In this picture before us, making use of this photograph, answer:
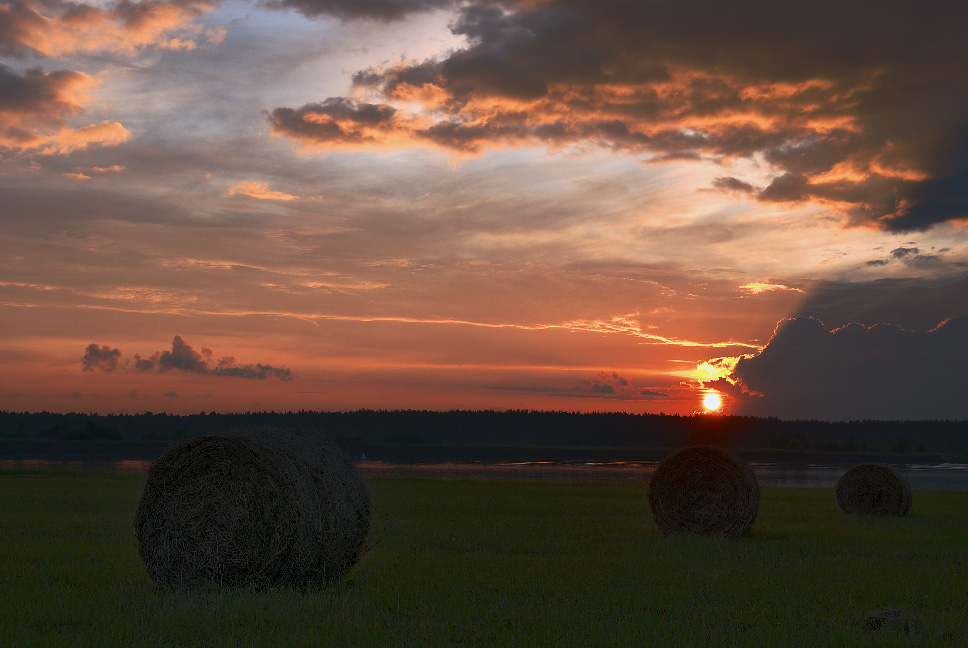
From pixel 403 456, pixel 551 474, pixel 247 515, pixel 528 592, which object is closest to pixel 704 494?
pixel 528 592

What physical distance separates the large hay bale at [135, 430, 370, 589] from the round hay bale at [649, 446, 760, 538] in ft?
36.5

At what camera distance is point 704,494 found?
76.3ft

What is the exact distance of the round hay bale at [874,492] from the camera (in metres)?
30.9

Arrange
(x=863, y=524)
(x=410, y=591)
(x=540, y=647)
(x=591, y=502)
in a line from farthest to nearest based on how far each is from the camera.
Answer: (x=591, y=502)
(x=863, y=524)
(x=410, y=591)
(x=540, y=647)

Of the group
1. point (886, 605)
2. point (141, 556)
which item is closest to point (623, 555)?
point (886, 605)

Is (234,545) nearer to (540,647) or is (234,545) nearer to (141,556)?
(141,556)

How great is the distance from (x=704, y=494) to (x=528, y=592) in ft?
37.0

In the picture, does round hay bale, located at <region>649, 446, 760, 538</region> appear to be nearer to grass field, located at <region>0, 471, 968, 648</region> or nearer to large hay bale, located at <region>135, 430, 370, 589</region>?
grass field, located at <region>0, 471, 968, 648</region>

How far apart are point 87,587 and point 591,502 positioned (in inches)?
929

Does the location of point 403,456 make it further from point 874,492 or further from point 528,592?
point 528,592

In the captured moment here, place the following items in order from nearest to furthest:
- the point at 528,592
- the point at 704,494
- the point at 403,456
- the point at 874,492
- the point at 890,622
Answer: the point at 890,622
the point at 528,592
the point at 704,494
the point at 874,492
the point at 403,456

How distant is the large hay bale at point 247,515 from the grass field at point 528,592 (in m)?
0.58

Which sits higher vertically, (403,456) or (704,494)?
(704,494)

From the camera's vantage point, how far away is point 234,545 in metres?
13.9
